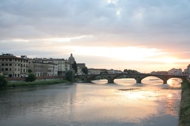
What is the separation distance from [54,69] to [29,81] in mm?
44614

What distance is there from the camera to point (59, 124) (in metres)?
18.4

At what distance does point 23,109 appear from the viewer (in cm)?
2488

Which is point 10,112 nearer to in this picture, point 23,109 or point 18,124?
point 23,109

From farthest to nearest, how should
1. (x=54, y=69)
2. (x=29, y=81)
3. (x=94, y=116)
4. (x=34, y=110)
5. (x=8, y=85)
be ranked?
1. (x=54, y=69)
2. (x=29, y=81)
3. (x=8, y=85)
4. (x=34, y=110)
5. (x=94, y=116)

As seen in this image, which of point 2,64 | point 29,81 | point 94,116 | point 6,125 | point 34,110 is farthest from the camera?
point 2,64

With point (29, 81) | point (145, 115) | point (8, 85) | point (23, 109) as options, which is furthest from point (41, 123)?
point (29, 81)

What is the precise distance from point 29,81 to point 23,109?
35142 millimetres

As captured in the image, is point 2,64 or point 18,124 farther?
point 2,64

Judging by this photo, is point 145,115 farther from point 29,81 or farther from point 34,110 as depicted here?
point 29,81

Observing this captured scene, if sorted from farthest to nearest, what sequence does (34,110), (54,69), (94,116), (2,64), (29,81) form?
(54,69), (2,64), (29,81), (34,110), (94,116)

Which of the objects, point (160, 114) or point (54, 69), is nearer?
point (160, 114)

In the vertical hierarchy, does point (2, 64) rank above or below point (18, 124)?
above

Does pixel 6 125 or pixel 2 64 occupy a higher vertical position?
pixel 2 64

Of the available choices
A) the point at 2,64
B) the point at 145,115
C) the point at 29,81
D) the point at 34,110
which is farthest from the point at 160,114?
the point at 2,64
